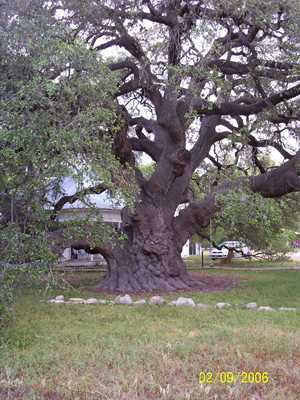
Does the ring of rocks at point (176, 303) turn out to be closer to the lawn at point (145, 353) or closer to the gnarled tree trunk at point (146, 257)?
the lawn at point (145, 353)

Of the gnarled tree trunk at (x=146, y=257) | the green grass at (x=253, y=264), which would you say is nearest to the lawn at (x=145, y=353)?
the gnarled tree trunk at (x=146, y=257)

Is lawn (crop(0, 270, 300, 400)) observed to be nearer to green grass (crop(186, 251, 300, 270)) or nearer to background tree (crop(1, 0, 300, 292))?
background tree (crop(1, 0, 300, 292))

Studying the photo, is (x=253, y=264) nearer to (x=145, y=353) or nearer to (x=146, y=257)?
(x=146, y=257)

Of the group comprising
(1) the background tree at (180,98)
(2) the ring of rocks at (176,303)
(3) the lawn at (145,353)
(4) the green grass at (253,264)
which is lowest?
(3) the lawn at (145,353)

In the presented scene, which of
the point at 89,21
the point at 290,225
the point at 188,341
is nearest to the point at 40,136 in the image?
the point at 188,341

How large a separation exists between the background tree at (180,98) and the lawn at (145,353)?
7.53 feet

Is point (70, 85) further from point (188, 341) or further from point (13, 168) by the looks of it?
point (188, 341)

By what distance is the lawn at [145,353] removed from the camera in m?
4.40

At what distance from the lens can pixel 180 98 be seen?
41.4 feet

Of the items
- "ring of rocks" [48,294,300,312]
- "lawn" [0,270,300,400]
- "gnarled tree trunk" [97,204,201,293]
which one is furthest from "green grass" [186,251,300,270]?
"lawn" [0,270,300,400]

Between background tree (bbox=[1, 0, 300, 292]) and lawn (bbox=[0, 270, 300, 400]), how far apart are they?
7.53 ft

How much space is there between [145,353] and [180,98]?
8.31m

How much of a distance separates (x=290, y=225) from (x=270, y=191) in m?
13.1

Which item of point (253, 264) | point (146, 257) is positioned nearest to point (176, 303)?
point (146, 257)
